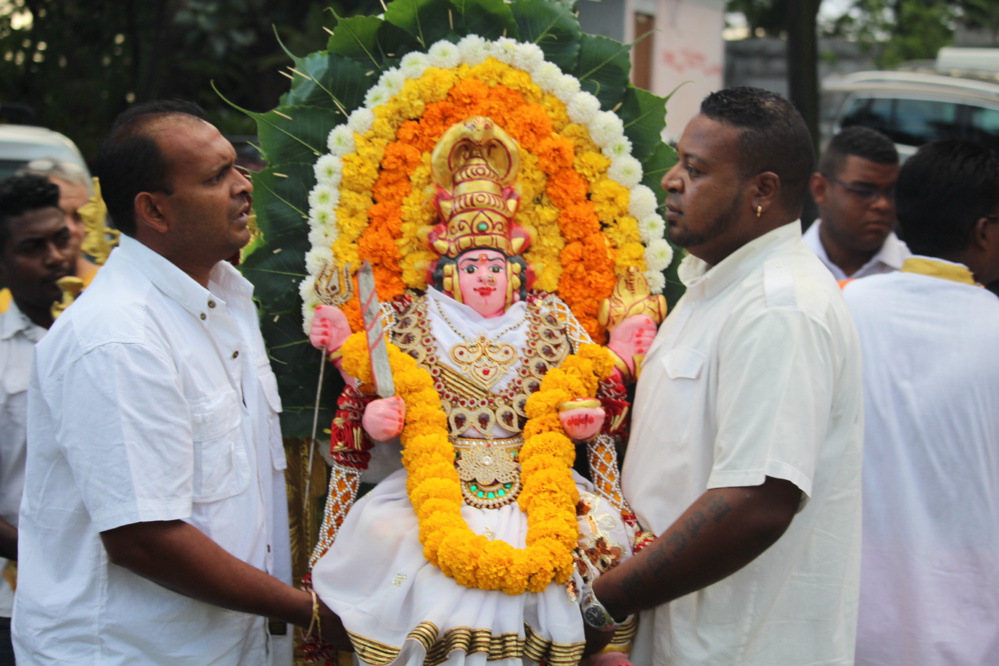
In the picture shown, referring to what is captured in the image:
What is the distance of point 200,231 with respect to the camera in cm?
274

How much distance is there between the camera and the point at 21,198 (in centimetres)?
366

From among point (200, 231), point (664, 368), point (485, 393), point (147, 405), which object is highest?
point (200, 231)

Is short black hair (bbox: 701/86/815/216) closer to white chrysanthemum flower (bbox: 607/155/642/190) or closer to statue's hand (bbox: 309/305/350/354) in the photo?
white chrysanthemum flower (bbox: 607/155/642/190)

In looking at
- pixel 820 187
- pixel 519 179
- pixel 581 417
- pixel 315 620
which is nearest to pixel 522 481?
pixel 581 417

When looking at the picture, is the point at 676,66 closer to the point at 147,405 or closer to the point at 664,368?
the point at 664,368

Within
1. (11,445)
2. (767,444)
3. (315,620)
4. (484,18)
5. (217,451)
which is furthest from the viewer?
(484,18)

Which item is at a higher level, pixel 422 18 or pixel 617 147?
pixel 422 18

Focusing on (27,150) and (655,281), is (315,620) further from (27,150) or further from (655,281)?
(27,150)

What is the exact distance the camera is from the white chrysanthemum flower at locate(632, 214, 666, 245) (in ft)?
11.9

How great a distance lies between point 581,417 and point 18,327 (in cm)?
202

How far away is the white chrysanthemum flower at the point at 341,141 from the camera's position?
3.55m

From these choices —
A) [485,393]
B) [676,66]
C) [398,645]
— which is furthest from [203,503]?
[676,66]

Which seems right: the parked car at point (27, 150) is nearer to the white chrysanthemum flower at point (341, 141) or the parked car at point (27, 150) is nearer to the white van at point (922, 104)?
the white chrysanthemum flower at point (341, 141)

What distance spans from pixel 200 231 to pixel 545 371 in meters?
1.25
